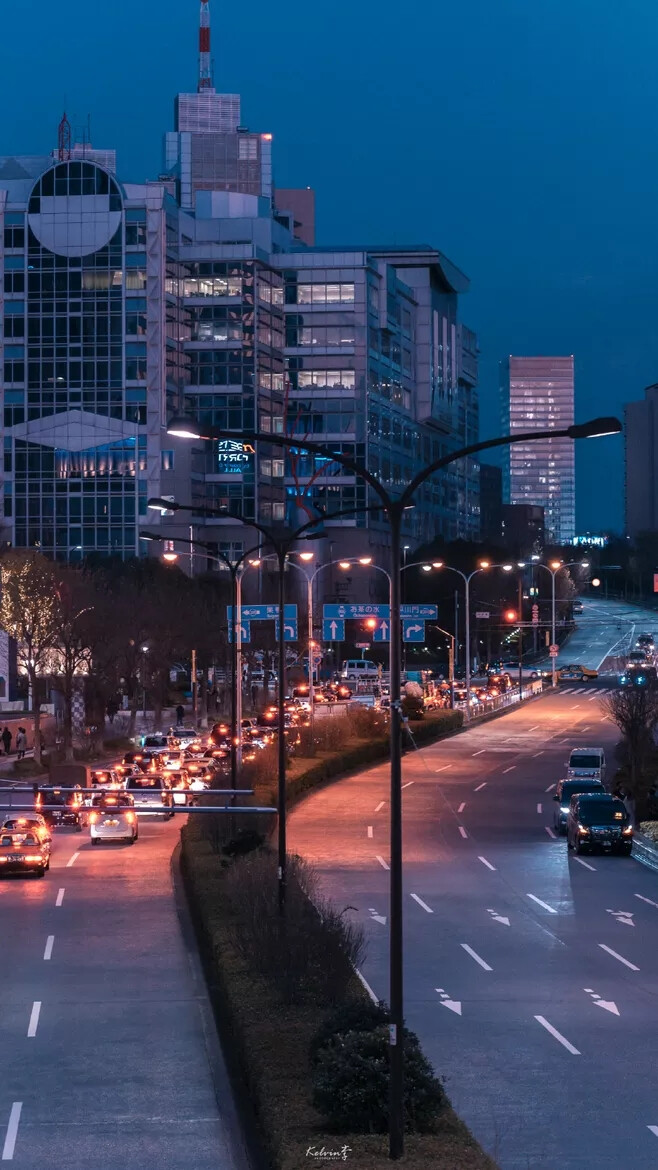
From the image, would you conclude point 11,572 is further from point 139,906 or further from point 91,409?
point 91,409

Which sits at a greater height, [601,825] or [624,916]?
[601,825]

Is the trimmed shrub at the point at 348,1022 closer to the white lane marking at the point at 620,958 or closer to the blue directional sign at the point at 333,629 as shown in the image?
the white lane marking at the point at 620,958

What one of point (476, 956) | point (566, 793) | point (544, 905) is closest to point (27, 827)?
point (544, 905)

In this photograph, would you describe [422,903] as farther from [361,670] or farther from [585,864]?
[361,670]

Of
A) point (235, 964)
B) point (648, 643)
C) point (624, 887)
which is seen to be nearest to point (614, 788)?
point (624, 887)

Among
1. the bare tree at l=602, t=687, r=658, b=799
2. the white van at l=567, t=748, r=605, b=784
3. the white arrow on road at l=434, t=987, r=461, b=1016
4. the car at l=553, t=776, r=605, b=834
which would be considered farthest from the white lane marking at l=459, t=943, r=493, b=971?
the white van at l=567, t=748, r=605, b=784

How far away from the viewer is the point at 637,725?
186ft

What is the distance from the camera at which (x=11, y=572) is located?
3194 inches

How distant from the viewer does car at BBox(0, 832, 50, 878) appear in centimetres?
4097

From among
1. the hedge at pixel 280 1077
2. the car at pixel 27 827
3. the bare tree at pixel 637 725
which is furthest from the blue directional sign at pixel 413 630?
the hedge at pixel 280 1077

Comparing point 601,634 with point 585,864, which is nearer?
point 585,864

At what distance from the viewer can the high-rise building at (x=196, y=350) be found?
142250mm

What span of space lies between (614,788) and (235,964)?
1366 inches

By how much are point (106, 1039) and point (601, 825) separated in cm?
2457
